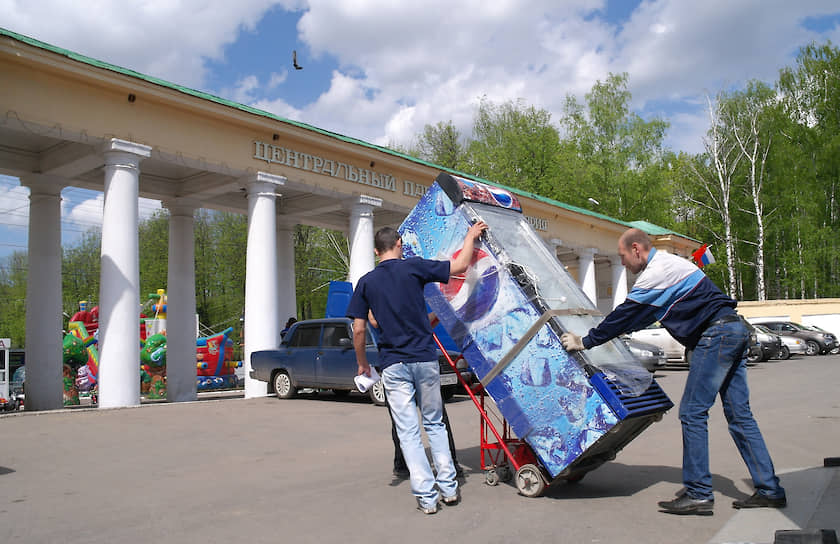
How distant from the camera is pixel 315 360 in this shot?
13531 millimetres

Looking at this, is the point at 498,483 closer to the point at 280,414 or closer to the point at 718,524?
the point at 718,524

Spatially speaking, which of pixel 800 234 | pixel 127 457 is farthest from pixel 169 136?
pixel 800 234

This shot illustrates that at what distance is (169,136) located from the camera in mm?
13602

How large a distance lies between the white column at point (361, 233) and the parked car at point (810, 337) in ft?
66.8

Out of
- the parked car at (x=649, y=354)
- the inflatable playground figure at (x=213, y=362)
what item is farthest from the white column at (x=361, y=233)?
the parked car at (x=649, y=354)

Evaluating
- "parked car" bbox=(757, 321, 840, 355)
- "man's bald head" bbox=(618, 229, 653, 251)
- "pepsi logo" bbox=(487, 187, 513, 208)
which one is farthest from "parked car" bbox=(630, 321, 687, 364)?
"man's bald head" bbox=(618, 229, 653, 251)

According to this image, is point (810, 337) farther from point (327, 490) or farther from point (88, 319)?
point (88, 319)

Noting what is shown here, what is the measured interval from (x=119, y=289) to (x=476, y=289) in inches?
366

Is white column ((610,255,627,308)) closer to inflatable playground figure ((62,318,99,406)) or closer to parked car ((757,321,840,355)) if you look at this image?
parked car ((757,321,840,355))

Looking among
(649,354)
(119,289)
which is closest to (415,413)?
(119,289)

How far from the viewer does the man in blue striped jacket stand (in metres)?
4.31

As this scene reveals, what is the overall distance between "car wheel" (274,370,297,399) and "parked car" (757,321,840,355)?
2380 cm

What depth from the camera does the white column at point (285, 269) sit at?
20.7m

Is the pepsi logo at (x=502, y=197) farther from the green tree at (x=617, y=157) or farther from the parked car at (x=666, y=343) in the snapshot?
the green tree at (x=617, y=157)
